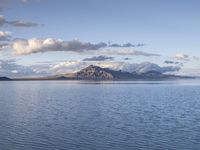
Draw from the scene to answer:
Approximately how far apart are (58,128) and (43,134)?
603 centimetres

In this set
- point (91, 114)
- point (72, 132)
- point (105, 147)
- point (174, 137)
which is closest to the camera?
point (105, 147)

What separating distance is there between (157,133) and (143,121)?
44.0ft

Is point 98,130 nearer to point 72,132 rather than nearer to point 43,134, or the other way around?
point 72,132

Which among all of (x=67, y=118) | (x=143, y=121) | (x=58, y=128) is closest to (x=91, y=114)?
(x=67, y=118)

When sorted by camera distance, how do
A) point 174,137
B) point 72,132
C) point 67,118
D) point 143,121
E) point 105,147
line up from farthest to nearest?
point 67,118 → point 143,121 → point 72,132 → point 174,137 → point 105,147

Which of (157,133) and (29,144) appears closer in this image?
(29,144)

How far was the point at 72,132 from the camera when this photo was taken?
6138cm

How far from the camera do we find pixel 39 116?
270ft

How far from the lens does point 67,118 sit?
78875mm

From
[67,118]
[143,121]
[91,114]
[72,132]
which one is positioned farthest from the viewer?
[91,114]

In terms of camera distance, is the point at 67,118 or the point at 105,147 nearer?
the point at 105,147

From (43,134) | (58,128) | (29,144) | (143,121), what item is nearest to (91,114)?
(143,121)

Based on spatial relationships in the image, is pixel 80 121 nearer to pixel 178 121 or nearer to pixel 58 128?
pixel 58 128

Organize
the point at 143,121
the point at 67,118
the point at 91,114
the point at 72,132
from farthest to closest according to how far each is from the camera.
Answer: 1. the point at 91,114
2. the point at 67,118
3. the point at 143,121
4. the point at 72,132
